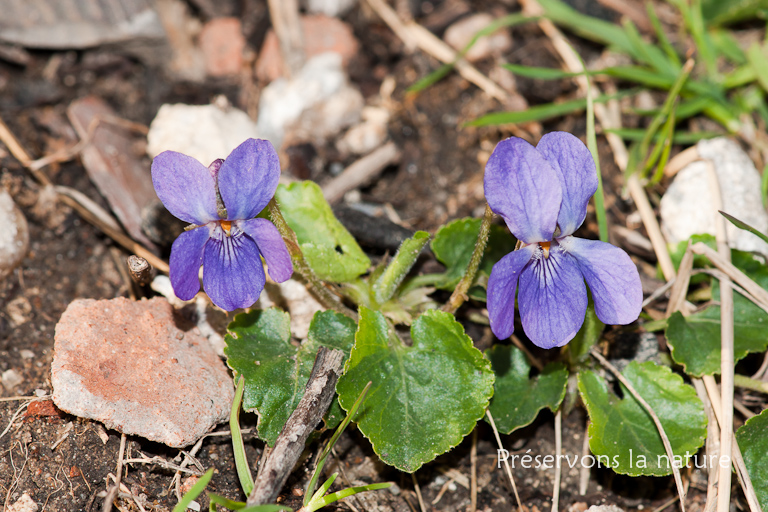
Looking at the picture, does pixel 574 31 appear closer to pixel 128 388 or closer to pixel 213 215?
pixel 213 215

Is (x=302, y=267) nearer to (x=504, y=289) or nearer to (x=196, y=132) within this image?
(x=504, y=289)

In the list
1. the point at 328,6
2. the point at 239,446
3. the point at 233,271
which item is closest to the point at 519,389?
the point at 239,446

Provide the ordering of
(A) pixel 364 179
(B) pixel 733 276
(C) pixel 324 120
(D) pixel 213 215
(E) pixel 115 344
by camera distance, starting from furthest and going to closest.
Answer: (C) pixel 324 120
(A) pixel 364 179
(B) pixel 733 276
(E) pixel 115 344
(D) pixel 213 215

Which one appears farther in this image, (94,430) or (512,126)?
(512,126)

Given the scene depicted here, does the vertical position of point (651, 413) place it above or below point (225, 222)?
below

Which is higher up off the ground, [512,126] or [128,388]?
[512,126]

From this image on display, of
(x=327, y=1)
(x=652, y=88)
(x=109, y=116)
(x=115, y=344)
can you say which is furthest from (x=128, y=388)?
(x=652, y=88)
